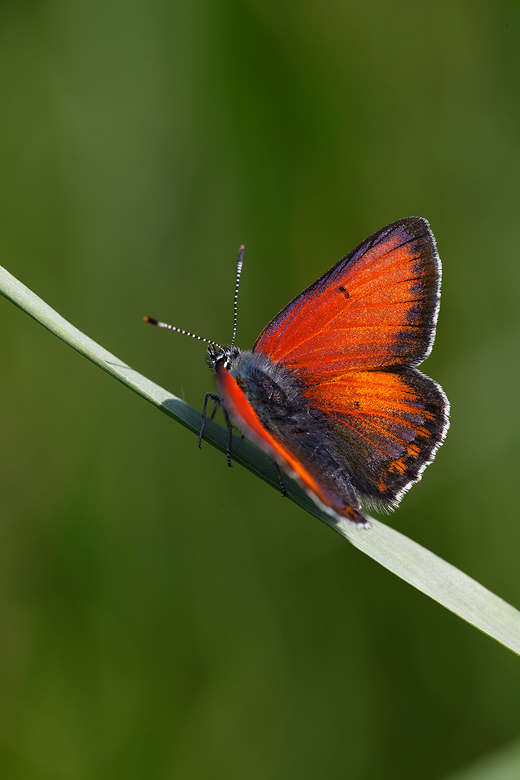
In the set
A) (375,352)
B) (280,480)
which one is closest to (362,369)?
(375,352)

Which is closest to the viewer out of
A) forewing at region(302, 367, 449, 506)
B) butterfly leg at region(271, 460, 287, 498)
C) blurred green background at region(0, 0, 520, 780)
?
butterfly leg at region(271, 460, 287, 498)

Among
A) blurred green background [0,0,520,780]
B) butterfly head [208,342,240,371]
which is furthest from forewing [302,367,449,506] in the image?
blurred green background [0,0,520,780]

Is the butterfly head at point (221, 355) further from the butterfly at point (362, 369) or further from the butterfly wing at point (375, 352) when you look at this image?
the butterfly wing at point (375, 352)

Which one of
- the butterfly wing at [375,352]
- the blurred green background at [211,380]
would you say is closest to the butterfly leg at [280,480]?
the butterfly wing at [375,352]

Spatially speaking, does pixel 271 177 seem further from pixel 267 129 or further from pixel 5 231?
pixel 5 231

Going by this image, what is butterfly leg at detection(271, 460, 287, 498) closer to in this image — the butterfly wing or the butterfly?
the butterfly

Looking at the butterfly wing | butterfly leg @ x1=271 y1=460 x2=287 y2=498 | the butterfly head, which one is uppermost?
the butterfly wing

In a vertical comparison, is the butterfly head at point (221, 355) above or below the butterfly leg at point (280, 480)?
above

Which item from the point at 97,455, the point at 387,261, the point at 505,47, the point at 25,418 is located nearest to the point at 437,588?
the point at 387,261
